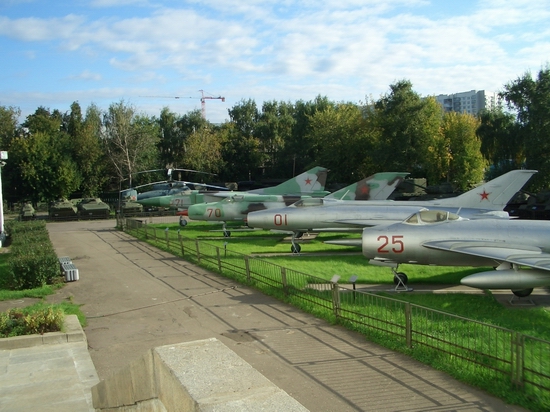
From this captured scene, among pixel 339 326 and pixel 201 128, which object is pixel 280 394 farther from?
pixel 201 128

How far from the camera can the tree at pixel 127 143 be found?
54719 millimetres

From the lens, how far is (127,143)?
180 feet

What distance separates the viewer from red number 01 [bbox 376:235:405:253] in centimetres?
1291

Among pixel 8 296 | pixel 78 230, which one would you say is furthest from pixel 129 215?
pixel 8 296

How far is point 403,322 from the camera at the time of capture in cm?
897

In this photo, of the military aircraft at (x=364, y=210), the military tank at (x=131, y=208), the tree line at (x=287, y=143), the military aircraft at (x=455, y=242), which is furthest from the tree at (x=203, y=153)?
the military aircraft at (x=455, y=242)

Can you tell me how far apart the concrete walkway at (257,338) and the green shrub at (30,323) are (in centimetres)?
69

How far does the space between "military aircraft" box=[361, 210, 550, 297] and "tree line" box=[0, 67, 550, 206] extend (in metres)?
22.8

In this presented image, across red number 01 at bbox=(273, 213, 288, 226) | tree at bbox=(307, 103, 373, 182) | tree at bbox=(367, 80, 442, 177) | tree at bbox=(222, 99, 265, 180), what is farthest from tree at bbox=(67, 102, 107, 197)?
red number 01 at bbox=(273, 213, 288, 226)

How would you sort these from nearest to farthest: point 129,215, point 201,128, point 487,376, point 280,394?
point 280,394 → point 487,376 → point 129,215 → point 201,128

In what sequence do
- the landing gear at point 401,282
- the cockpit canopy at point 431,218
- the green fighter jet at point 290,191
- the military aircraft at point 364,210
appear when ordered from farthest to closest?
1. the green fighter jet at point 290,191
2. the military aircraft at point 364,210
3. the cockpit canopy at point 431,218
4. the landing gear at point 401,282

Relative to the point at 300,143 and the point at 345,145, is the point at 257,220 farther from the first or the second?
the point at 300,143

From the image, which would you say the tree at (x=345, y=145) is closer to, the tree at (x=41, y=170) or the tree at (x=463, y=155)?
the tree at (x=463, y=155)

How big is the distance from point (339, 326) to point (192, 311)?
3.33 meters
